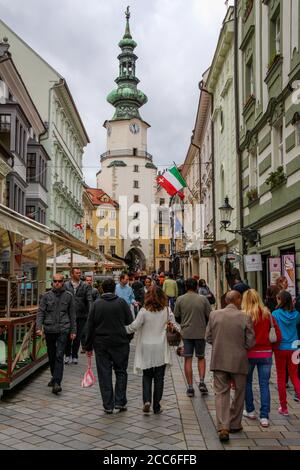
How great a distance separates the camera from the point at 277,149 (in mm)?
14711

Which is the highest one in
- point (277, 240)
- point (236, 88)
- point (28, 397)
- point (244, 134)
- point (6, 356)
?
point (236, 88)

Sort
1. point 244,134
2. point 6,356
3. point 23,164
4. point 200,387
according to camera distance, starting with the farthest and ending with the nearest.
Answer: point 23,164
point 244,134
point 200,387
point 6,356

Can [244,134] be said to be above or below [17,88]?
below

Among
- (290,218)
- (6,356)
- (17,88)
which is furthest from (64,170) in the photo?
(6,356)

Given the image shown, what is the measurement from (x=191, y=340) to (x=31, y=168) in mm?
26911

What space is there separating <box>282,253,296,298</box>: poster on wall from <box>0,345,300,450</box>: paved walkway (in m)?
3.46

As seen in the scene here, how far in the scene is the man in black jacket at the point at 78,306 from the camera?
1171cm

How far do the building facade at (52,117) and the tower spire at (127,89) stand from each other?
40397mm

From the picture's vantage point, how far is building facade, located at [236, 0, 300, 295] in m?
12.4

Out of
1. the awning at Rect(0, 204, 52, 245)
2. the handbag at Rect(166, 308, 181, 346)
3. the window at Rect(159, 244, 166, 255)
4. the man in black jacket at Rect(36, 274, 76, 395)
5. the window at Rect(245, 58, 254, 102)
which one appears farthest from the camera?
the window at Rect(159, 244, 166, 255)

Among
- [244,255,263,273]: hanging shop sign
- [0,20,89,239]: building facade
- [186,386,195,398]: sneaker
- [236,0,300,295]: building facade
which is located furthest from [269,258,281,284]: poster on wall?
[0,20,89,239]: building facade

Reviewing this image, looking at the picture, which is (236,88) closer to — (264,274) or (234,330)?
(264,274)

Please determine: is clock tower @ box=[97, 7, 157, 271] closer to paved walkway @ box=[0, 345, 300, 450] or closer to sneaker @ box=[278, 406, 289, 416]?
paved walkway @ box=[0, 345, 300, 450]

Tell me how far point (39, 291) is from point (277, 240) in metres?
6.00
